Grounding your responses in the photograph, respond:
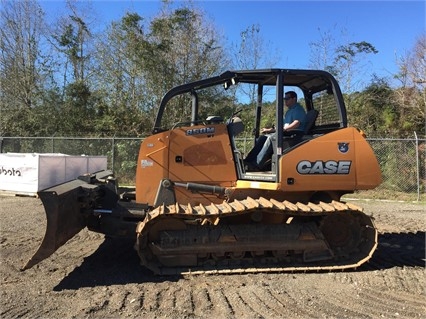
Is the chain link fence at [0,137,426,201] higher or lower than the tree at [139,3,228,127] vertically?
lower

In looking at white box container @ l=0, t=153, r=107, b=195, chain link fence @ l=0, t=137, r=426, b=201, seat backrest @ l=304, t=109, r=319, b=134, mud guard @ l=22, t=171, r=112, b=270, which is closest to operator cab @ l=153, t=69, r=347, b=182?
seat backrest @ l=304, t=109, r=319, b=134

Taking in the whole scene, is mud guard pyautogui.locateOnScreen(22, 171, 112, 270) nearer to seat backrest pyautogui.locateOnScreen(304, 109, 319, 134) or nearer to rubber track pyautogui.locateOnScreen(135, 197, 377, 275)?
rubber track pyautogui.locateOnScreen(135, 197, 377, 275)

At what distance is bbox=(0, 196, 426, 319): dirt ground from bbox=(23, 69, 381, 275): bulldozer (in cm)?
30

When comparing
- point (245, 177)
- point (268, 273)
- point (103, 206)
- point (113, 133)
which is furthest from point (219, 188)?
→ point (113, 133)

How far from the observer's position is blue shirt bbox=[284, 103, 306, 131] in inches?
240

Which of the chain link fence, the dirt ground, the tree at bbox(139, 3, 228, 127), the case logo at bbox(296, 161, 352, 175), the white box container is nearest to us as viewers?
the dirt ground

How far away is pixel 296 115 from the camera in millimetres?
6105

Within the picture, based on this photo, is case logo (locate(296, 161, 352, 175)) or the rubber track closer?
the rubber track

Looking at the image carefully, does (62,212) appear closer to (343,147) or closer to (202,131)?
(202,131)

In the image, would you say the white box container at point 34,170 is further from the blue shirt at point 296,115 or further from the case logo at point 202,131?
the blue shirt at point 296,115

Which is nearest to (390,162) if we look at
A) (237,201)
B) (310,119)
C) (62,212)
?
(310,119)

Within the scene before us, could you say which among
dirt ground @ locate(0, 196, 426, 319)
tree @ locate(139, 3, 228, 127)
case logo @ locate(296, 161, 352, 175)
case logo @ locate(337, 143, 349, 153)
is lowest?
dirt ground @ locate(0, 196, 426, 319)

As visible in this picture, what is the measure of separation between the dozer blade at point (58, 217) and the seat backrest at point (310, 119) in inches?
132

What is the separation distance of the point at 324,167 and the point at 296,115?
0.94 m
